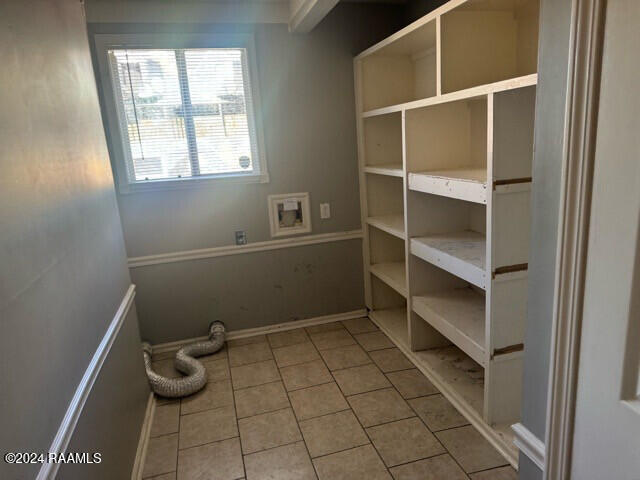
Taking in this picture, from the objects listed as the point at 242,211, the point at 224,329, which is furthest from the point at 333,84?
the point at 224,329

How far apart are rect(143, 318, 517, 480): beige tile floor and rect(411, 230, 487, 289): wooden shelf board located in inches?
29.0

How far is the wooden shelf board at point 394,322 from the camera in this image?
2.94 meters

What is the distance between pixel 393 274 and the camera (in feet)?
10.2

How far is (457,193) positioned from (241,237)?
5.44 ft

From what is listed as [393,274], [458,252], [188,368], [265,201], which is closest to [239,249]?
[265,201]

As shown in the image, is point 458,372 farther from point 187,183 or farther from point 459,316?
point 187,183

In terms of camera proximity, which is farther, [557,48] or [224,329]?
[224,329]

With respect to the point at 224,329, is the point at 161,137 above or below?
above

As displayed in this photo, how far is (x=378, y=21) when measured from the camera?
3066 mm

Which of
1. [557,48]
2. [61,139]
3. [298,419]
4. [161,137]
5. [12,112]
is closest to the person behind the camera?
[557,48]

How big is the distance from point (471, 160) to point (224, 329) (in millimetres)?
2096

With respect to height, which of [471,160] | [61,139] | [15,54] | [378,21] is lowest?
[471,160]

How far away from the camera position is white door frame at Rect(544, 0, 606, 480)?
759mm

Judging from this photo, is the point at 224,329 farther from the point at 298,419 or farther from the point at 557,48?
the point at 557,48
